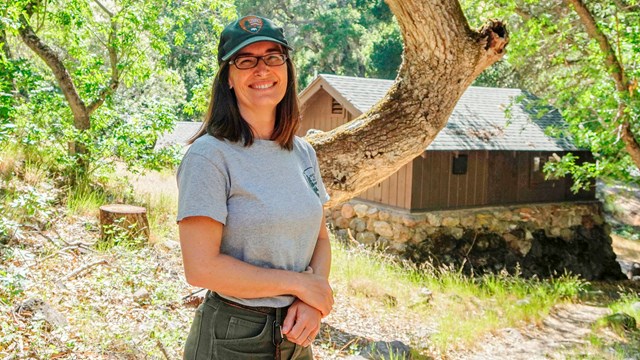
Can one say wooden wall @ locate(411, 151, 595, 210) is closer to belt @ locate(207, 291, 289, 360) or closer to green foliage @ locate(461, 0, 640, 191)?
green foliage @ locate(461, 0, 640, 191)

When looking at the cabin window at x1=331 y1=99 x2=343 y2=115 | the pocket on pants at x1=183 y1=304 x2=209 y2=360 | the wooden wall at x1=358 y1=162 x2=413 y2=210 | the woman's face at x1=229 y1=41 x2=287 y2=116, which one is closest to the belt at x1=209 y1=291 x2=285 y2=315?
the pocket on pants at x1=183 y1=304 x2=209 y2=360

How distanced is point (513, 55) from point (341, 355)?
818 cm

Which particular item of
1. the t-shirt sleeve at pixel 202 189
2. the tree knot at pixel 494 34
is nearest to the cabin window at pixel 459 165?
the tree knot at pixel 494 34

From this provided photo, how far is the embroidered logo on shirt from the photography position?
219cm

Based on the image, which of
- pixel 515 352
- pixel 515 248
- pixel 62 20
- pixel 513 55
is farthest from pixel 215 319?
pixel 515 248

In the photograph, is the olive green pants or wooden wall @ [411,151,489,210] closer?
the olive green pants

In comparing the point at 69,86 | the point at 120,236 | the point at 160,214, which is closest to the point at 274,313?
the point at 120,236

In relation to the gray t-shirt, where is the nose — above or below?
above

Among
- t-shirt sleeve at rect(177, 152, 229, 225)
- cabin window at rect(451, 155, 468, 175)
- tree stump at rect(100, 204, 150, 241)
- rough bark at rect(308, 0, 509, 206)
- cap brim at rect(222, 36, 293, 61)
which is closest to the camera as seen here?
t-shirt sleeve at rect(177, 152, 229, 225)

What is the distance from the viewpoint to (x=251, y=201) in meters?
1.90

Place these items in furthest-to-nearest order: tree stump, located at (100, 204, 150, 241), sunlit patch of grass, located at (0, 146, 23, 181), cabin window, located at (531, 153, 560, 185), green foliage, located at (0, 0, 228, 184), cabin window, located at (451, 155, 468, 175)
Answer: cabin window, located at (531, 153, 560, 185) < cabin window, located at (451, 155, 468, 175) < green foliage, located at (0, 0, 228, 184) < sunlit patch of grass, located at (0, 146, 23, 181) < tree stump, located at (100, 204, 150, 241)

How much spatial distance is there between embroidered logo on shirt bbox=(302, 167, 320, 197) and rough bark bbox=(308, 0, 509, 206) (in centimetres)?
261

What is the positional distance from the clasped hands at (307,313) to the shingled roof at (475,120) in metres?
11.5

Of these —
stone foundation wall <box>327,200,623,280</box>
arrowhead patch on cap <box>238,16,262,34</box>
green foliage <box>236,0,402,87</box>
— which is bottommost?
stone foundation wall <box>327,200,623,280</box>
